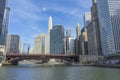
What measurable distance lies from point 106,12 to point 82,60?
66.0 metres

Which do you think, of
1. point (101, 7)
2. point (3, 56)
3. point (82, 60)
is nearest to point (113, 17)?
point (101, 7)

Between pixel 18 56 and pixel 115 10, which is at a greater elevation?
pixel 115 10

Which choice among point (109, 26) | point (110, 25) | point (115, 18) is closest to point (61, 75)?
point (110, 25)

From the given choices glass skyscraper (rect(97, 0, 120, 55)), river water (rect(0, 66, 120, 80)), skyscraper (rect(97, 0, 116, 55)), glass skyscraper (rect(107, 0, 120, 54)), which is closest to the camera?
river water (rect(0, 66, 120, 80))

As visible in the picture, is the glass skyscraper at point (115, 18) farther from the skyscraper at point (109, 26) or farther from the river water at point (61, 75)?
the river water at point (61, 75)

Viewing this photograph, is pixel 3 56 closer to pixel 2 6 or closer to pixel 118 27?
pixel 2 6

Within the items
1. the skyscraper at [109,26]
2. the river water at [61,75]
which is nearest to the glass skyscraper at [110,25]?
the skyscraper at [109,26]

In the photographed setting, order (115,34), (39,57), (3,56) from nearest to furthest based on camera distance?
(3,56) < (39,57) < (115,34)

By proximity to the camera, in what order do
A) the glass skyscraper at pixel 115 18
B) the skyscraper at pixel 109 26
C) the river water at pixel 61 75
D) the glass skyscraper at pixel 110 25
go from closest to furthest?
the river water at pixel 61 75 < the glass skyscraper at pixel 115 18 < the glass skyscraper at pixel 110 25 < the skyscraper at pixel 109 26

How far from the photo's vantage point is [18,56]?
481ft

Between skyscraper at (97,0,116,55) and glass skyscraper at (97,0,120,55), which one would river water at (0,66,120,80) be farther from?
skyscraper at (97,0,116,55)

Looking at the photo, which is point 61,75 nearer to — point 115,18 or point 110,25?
point 110,25

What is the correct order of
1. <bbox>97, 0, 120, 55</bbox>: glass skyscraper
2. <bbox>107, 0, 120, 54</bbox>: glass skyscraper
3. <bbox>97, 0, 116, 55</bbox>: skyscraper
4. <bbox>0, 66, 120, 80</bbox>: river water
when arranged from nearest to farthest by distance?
<bbox>0, 66, 120, 80</bbox>: river water, <bbox>107, 0, 120, 54</bbox>: glass skyscraper, <bbox>97, 0, 120, 55</bbox>: glass skyscraper, <bbox>97, 0, 116, 55</bbox>: skyscraper

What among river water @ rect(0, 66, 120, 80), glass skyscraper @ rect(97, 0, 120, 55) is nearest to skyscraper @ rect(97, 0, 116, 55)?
glass skyscraper @ rect(97, 0, 120, 55)
